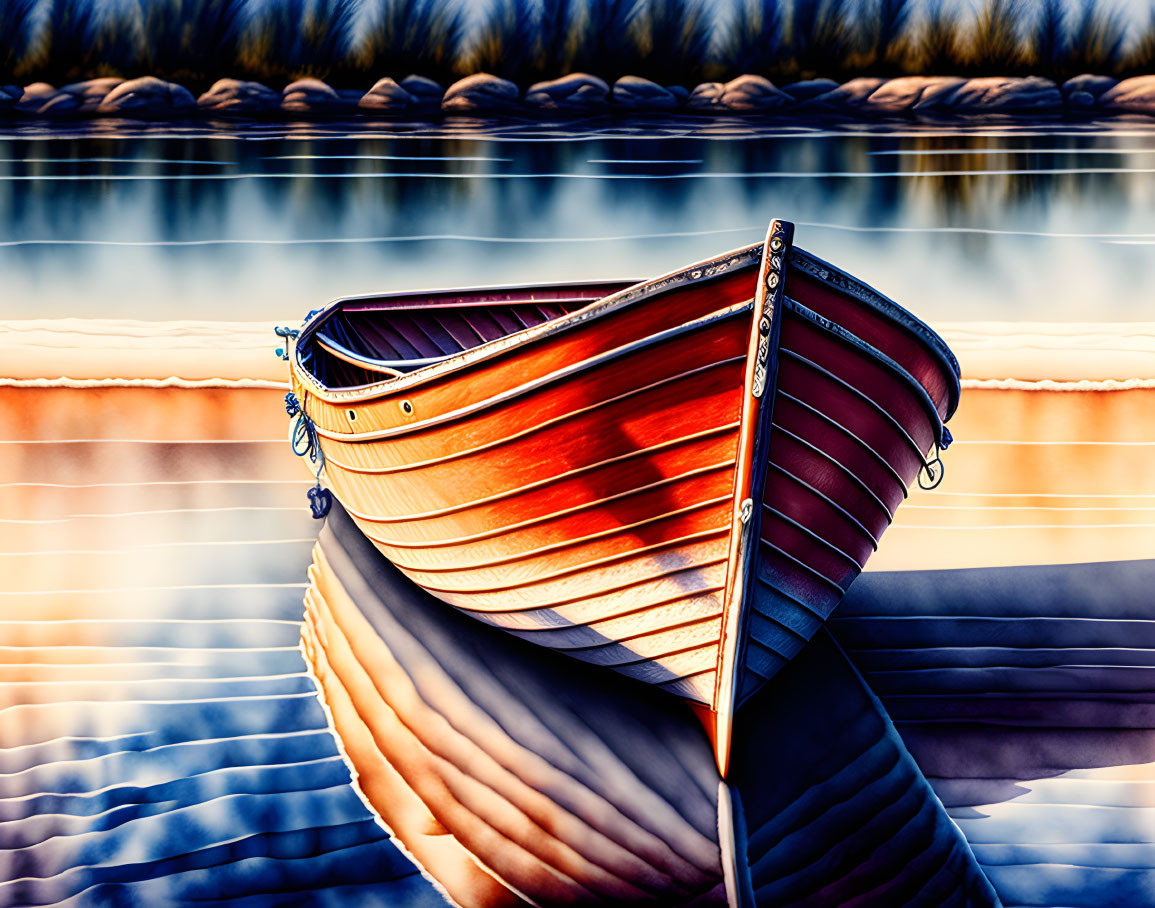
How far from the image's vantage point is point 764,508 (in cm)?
240

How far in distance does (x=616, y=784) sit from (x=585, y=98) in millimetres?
12934

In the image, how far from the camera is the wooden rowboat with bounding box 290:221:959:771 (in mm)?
2225

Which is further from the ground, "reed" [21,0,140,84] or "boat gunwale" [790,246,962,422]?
"reed" [21,0,140,84]

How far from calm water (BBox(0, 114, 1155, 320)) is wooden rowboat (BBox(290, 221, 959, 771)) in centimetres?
752

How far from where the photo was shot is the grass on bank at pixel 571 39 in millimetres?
13258

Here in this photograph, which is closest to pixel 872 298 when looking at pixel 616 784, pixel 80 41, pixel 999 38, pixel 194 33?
pixel 616 784

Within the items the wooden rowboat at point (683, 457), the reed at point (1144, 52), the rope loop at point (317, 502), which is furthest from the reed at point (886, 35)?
the wooden rowboat at point (683, 457)

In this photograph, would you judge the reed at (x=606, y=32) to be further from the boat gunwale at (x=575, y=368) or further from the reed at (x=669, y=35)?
the boat gunwale at (x=575, y=368)

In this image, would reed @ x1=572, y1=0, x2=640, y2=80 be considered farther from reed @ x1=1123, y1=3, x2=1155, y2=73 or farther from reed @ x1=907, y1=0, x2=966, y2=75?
reed @ x1=1123, y1=3, x2=1155, y2=73

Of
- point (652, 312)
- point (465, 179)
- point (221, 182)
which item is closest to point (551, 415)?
point (652, 312)

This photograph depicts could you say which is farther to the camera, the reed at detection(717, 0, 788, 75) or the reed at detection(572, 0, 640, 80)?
the reed at detection(572, 0, 640, 80)

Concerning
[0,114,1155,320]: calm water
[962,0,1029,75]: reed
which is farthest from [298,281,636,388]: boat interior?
[962,0,1029,75]: reed

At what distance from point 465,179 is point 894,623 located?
10.9 meters

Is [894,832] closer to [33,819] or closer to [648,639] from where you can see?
[648,639]
